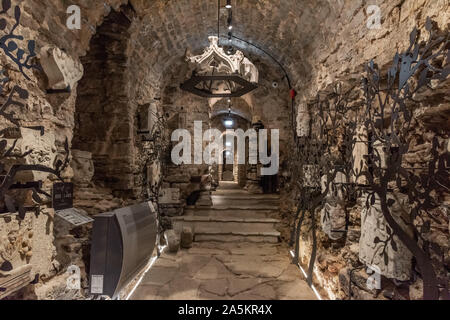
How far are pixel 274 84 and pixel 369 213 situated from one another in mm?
4751

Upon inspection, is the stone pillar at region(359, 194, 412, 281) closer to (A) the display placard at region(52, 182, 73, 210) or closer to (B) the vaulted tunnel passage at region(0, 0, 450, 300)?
(B) the vaulted tunnel passage at region(0, 0, 450, 300)

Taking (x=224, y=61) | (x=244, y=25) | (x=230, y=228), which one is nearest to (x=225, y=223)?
(x=230, y=228)

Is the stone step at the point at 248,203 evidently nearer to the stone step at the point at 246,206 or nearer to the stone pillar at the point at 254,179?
the stone step at the point at 246,206

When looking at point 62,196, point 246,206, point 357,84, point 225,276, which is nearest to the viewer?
point 62,196

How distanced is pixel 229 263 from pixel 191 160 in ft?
10.5

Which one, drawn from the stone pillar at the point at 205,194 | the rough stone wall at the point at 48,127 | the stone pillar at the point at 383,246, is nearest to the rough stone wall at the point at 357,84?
the stone pillar at the point at 383,246

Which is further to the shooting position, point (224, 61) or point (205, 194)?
point (205, 194)

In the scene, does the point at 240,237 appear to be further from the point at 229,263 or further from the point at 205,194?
the point at 205,194

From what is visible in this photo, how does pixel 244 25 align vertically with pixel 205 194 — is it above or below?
above

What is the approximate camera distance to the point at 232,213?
19.4ft

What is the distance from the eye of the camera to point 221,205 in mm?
6309

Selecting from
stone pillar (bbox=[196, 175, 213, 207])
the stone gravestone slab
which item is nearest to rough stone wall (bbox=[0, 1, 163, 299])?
the stone gravestone slab

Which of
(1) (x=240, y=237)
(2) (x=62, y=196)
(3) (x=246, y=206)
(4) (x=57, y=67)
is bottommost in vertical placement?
(1) (x=240, y=237)
